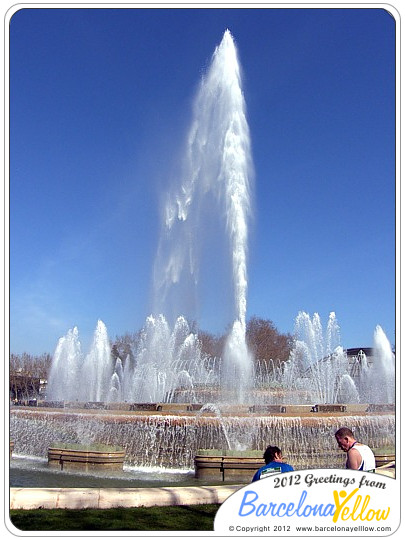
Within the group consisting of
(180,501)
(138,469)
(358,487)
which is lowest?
(138,469)

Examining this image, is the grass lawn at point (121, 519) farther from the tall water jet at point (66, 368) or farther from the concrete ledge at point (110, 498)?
the tall water jet at point (66, 368)

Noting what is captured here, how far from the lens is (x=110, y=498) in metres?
5.96

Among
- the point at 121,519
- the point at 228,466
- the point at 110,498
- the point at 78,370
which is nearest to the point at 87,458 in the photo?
the point at 228,466

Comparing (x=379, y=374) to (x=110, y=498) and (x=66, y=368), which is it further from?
(x=110, y=498)

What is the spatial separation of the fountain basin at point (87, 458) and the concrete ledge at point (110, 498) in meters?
4.36

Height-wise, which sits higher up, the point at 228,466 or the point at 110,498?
the point at 110,498

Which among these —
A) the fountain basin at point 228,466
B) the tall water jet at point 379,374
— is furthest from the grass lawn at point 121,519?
the tall water jet at point 379,374

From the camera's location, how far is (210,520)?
534 cm

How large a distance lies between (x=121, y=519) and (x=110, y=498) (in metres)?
0.62

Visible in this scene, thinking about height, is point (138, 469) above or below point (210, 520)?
below

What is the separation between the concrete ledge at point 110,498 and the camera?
591cm
